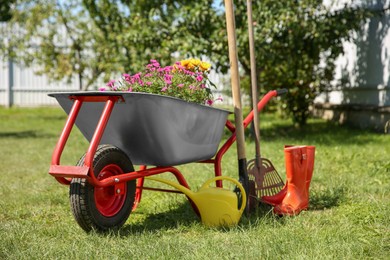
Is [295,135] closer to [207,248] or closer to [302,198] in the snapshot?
[302,198]

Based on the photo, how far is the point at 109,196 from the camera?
3.00 meters

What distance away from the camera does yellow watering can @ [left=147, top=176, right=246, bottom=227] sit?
3031 mm

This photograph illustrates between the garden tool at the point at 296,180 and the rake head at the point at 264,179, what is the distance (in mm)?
163

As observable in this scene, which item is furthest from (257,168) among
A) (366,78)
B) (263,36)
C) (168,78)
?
(366,78)

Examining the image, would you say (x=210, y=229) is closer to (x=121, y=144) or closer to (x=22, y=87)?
(x=121, y=144)

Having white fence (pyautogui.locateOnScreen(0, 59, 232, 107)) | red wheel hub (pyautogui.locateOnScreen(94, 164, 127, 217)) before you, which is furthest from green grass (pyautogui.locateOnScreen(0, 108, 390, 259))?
white fence (pyautogui.locateOnScreen(0, 59, 232, 107))

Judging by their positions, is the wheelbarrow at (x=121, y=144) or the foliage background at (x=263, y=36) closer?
the wheelbarrow at (x=121, y=144)

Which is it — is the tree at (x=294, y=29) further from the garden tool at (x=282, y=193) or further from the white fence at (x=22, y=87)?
the white fence at (x=22, y=87)

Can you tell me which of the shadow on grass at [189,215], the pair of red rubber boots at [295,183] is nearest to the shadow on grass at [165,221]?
the shadow on grass at [189,215]

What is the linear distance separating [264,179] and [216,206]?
591 mm

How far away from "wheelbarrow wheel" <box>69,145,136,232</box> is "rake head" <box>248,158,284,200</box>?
2.55 feet

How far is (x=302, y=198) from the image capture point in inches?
133

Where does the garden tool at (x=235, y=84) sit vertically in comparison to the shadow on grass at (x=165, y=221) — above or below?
above

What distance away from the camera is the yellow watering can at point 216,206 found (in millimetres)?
3031
